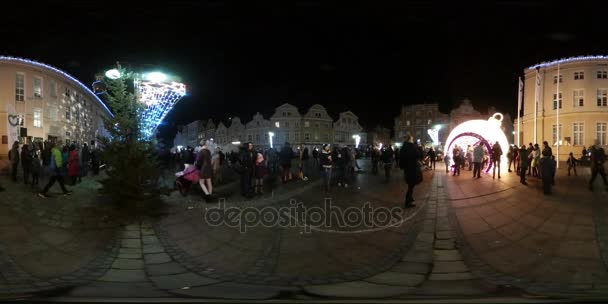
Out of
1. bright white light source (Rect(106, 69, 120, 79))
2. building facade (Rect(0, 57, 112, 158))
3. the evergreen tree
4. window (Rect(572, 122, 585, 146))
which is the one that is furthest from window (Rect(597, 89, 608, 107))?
building facade (Rect(0, 57, 112, 158))

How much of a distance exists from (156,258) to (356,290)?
11.6 feet

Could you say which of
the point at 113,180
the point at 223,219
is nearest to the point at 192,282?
the point at 223,219

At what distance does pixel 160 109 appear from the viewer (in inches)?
694

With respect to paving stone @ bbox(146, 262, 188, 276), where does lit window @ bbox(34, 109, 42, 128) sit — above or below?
above

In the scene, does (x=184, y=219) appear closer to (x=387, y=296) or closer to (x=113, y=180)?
(x=113, y=180)

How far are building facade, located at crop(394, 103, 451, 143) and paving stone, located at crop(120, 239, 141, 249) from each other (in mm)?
73194

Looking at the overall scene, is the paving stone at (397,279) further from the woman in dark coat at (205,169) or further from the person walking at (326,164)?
the person walking at (326,164)

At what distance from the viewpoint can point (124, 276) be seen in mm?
5699

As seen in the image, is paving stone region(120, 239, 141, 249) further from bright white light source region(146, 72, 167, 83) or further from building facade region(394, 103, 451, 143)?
building facade region(394, 103, 451, 143)

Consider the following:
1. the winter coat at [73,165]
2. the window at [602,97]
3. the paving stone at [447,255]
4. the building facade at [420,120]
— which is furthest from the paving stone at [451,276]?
the building facade at [420,120]

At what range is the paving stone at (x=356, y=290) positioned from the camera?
4891mm

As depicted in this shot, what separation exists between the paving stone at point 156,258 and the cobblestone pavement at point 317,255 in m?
0.03

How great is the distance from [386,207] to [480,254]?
3301 millimetres

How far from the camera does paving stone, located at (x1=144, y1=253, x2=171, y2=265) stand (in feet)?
20.6
